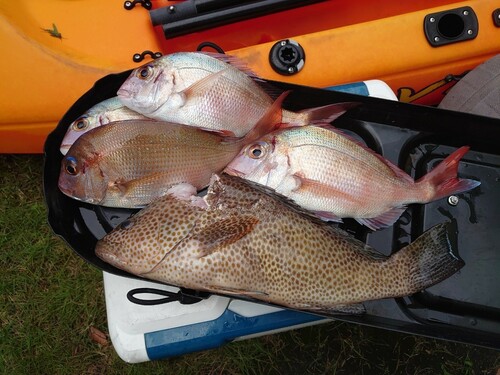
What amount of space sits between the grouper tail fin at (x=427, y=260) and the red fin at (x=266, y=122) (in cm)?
62

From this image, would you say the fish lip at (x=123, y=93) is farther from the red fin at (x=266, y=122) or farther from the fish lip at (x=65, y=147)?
the red fin at (x=266, y=122)

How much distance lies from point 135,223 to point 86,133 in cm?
37

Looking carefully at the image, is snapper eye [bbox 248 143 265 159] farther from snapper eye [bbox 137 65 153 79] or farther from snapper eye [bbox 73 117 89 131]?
snapper eye [bbox 73 117 89 131]

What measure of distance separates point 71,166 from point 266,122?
673 millimetres

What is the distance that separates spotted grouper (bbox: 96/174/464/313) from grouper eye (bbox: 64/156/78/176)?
9.8 inches

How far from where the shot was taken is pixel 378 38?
6.50 ft

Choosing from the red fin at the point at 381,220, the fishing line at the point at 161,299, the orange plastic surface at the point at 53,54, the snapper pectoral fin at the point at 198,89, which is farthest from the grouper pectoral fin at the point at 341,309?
the orange plastic surface at the point at 53,54

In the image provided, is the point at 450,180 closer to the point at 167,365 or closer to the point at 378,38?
the point at 378,38

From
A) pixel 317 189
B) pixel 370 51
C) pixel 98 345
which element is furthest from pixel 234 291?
pixel 98 345

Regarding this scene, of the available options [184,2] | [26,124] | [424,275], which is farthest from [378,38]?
[26,124]

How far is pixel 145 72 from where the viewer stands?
A: 1642 millimetres

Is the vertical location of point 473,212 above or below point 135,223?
below

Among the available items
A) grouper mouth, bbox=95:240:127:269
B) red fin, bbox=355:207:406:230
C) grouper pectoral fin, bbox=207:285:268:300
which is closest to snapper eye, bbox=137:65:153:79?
grouper mouth, bbox=95:240:127:269

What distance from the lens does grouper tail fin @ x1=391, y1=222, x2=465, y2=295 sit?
5.21 feet
